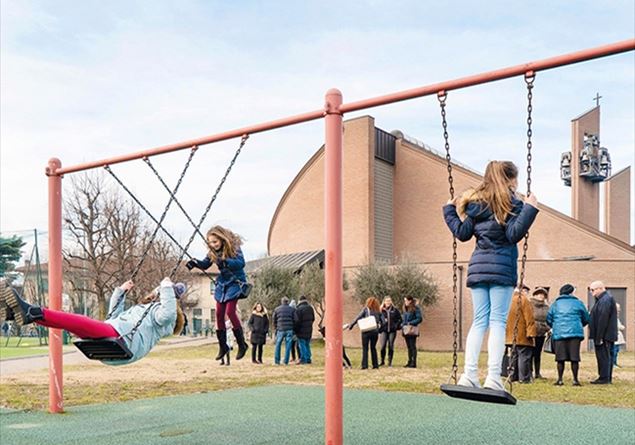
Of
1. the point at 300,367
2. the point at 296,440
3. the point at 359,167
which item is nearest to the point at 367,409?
the point at 296,440

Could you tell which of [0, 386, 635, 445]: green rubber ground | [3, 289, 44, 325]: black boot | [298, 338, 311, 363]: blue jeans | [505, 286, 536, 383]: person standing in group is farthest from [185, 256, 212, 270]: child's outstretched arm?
[298, 338, 311, 363]: blue jeans

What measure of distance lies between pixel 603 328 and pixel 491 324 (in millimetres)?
7704

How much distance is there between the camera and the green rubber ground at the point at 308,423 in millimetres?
6965

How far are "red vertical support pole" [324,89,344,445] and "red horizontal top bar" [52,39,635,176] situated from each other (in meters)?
0.17

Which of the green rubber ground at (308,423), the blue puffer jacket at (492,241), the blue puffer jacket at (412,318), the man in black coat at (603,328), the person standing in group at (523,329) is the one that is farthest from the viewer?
the blue puffer jacket at (412,318)

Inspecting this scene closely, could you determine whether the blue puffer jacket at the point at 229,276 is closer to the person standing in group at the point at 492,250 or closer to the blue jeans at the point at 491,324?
the person standing in group at the point at 492,250

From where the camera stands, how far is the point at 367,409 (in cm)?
901

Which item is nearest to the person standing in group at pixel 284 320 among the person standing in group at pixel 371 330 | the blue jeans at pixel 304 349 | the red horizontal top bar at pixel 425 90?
the blue jeans at pixel 304 349

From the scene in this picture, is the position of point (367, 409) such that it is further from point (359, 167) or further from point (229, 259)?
point (359, 167)

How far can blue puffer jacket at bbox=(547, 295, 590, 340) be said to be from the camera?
1134cm

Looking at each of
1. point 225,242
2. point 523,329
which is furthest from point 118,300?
point 523,329

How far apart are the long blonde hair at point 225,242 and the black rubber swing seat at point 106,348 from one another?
3.94 feet

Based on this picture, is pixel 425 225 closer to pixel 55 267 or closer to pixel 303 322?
pixel 303 322

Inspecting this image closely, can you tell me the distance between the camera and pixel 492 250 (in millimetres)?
4758
